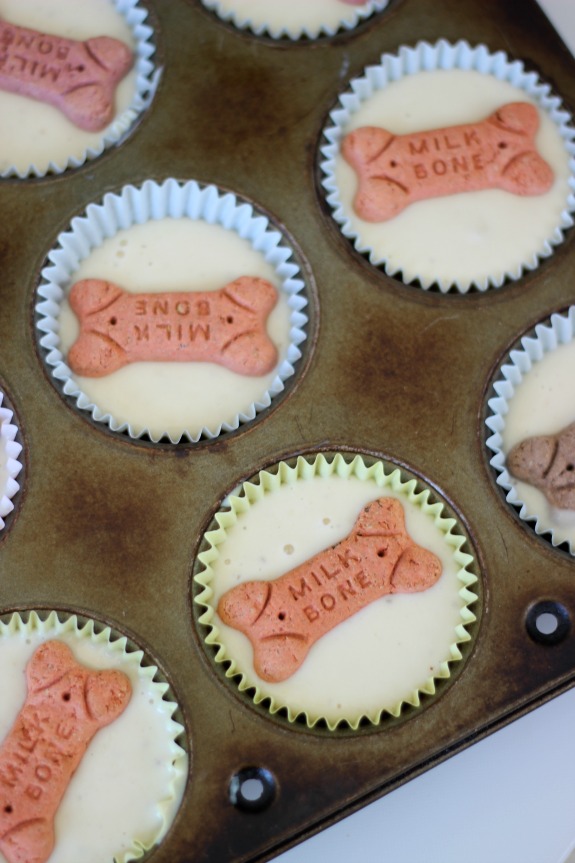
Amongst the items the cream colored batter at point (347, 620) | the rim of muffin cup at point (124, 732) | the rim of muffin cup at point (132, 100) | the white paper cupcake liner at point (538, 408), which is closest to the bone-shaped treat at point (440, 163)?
the white paper cupcake liner at point (538, 408)

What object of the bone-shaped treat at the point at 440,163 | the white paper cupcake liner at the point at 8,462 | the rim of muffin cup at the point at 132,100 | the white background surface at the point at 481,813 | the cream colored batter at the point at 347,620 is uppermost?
the rim of muffin cup at the point at 132,100

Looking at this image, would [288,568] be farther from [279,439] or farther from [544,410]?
[544,410]

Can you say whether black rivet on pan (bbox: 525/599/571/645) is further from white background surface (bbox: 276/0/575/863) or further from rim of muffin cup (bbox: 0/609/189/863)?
rim of muffin cup (bbox: 0/609/189/863)

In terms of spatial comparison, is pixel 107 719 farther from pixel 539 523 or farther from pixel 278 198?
pixel 278 198

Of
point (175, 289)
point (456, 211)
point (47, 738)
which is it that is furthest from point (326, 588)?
point (456, 211)

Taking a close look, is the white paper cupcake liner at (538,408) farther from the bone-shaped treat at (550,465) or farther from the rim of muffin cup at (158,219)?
the rim of muffin cup at (158,219)

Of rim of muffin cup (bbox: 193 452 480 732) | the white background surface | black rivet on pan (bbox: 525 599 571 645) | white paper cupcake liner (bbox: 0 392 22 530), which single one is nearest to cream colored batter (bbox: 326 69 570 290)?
rim of muffin cup (bbox: 193 452 480 732)
